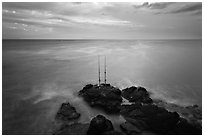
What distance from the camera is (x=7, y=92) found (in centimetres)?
2617

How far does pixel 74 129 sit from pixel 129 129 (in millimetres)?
4797

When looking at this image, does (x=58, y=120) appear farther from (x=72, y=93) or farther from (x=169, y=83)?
(x=169, y=83)

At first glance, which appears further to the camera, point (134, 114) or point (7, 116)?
point (7, 116)

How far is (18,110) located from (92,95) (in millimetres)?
8703

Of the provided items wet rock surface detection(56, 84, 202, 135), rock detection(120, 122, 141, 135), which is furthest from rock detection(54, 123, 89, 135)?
rock detection(120, 122, 141, 135)

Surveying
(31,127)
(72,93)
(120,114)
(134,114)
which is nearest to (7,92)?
(72,93)

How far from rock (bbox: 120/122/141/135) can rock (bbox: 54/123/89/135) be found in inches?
129

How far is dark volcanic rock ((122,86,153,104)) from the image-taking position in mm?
20977

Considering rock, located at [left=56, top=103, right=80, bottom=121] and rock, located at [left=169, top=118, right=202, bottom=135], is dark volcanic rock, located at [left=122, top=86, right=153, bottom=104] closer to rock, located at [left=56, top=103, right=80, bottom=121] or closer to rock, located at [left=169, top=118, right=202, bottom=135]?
rock, located at [left=169, top=118, right=202, bottom=135]

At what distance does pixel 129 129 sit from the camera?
50.7ft

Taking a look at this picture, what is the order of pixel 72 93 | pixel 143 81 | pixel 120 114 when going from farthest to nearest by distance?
1. pixel 143 81
2. pixel 72 93
3. pixel 120 114

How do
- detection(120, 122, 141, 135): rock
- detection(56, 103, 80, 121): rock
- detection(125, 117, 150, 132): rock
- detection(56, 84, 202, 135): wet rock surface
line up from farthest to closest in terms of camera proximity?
detection(56, 103, 80, 121): rock < detection(125, 117, 150, 132): rock < detection(120, 122, 141, 135): rock < detection(56, 84, 202, 135): wet rock surface

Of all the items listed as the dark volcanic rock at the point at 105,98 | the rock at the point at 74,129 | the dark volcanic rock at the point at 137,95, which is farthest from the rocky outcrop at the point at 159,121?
the rock at the point at 74,129

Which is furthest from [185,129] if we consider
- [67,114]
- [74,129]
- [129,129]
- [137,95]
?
[67,114]
